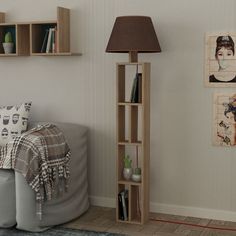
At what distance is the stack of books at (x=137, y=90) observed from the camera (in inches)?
144

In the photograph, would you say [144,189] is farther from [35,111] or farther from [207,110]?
[35,111]

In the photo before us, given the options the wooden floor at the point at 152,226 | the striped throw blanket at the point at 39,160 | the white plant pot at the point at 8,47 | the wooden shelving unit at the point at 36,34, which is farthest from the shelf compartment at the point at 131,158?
the white plant pot at the point at 8,47

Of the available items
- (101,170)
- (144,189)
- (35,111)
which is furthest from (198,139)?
(35,111)

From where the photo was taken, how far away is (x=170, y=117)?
3.94 m

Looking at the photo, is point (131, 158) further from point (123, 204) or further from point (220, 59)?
point (220, 59)

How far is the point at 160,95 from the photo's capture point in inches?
Answer: 155

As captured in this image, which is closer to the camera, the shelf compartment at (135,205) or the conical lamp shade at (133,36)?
the conical lamp shade at (133,36)

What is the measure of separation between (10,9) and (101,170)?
5.25 feet

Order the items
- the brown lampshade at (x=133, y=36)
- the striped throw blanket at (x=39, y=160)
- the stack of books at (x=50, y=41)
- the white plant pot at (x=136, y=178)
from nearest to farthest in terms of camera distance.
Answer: the striped throw blanket at (x=39, y=160) < the brown lampshade at (x=133, y=36) < the white plant pot at (x=136, y=178) < the stack of books at (x=50, y=41)

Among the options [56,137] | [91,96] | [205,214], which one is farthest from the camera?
[91,96]

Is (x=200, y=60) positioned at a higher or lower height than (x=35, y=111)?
higher

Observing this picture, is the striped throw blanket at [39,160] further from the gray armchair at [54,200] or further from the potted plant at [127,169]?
the potted plant at [127,169]

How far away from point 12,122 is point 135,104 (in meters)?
1.03

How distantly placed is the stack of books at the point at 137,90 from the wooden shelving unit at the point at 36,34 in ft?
2.27
